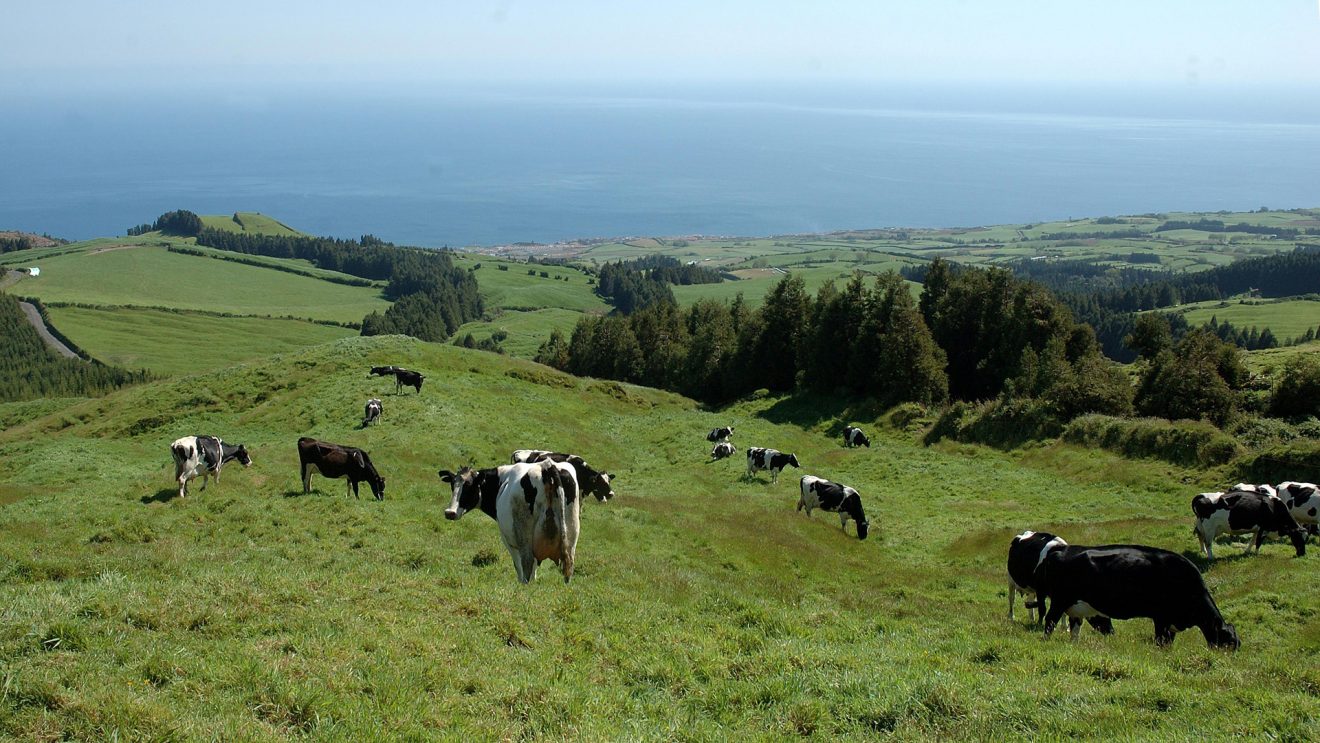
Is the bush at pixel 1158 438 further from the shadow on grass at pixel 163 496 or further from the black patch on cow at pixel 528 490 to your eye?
the shadow on grass at pixel 163 496

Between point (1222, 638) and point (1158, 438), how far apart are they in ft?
81.1

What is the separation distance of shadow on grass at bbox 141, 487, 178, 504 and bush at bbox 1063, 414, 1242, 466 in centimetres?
3482

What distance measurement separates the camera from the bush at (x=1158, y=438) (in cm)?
2878

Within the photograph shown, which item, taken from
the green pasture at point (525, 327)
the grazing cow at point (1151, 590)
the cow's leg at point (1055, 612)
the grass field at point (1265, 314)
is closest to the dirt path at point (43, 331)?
the green pasture at point (525, 327)

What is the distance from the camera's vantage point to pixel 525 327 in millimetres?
137125

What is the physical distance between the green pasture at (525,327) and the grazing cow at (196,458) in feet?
301

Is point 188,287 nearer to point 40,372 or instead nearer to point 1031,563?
point 40,372

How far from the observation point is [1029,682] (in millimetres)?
8156

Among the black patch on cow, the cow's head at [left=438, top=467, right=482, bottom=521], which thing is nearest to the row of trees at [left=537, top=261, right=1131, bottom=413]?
the cow's head at [left=438, top=467, right=482, bottom=521]

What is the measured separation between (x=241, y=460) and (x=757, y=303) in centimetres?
12549

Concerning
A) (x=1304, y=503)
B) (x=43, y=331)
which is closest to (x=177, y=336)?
(x=43, y=331)

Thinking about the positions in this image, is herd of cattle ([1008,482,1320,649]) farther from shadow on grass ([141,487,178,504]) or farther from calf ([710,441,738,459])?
calf ([710,441,738,459])

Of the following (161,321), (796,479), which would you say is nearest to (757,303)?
(161,321)

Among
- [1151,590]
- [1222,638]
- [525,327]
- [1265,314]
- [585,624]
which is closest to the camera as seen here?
[585,624]
